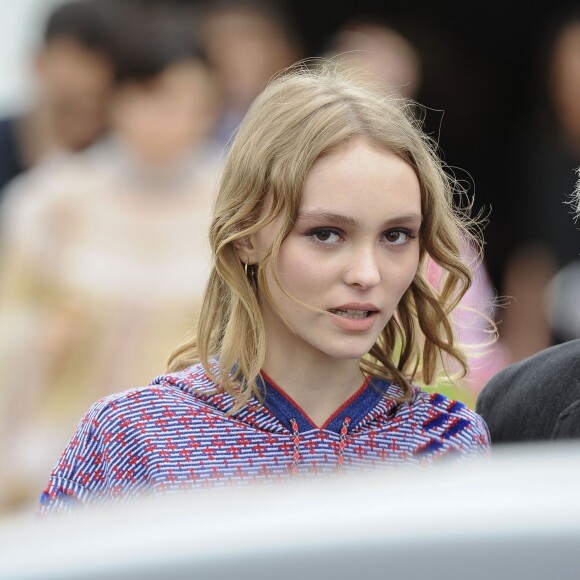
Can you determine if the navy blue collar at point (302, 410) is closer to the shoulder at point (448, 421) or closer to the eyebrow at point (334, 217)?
the shoulder at point (448, 421)

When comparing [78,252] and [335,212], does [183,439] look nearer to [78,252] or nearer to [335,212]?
[335,212]

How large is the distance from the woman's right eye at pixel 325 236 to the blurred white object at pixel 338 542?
3.68ft

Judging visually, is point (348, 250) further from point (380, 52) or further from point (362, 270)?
point (380, 52)

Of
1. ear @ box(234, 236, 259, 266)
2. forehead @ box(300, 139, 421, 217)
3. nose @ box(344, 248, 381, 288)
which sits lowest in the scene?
ear @ box(234, 236, 259, 266)

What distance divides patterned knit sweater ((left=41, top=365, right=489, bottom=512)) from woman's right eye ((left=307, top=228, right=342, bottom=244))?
294 millimetres

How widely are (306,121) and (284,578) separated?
4.54 feet

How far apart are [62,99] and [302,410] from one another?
4.09 metres

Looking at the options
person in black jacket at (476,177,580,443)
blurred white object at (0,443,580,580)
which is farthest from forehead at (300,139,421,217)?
blurred white object at (0,443,580,580)

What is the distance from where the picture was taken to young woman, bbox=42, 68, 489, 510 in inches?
107

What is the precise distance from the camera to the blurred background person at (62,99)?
659 cm

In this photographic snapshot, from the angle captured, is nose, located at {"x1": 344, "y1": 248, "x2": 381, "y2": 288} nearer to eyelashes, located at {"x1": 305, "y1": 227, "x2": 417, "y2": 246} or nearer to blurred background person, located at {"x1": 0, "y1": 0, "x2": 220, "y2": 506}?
A: eyelashes, located at {"x1": 305, "y1": 227, "x2": 417, "y2": 246}

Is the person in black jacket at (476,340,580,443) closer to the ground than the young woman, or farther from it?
closer to the ground

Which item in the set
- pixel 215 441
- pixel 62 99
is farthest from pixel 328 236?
pixel 62 99

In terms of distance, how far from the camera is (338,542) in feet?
5.22
